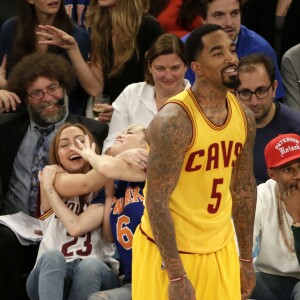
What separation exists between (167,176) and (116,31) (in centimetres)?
266

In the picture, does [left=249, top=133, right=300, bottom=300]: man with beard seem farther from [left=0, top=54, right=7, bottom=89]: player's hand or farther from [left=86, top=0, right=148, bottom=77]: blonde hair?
[left=0, top=54, right=7, bottom=89]: player's hand

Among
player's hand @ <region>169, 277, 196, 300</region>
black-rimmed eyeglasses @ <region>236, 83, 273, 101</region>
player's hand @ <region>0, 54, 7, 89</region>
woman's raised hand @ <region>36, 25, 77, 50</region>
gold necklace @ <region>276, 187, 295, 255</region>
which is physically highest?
woman's raised hand @ <region>36, 25, 77, 50</region>

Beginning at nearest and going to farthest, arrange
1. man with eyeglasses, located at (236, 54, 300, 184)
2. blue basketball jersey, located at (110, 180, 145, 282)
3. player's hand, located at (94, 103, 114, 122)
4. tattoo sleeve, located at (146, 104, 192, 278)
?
tattoo sleeve, located at (146, 104, 192, 278)
blue basketball jersey, located at (110, 180, 145, 282)
man with eyeglasses, located at (236, 54, 300, 184)
player's hand, located at (94, 103, 114, 122)

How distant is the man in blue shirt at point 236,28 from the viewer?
618cm

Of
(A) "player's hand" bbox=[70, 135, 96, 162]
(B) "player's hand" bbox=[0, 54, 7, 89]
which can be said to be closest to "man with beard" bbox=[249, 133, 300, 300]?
(A) "player's hand" bbox=[70, 135, 96, 162]

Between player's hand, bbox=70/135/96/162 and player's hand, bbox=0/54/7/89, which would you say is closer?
player's hand, bbox=70/135/96/162

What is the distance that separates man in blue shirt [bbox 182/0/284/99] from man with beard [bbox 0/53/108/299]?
0.88 m

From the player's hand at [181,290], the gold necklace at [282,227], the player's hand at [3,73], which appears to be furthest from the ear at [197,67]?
the player's hand at [3,73]

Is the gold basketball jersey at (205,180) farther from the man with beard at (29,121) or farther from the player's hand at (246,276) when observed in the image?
the man with beard at (29,121)

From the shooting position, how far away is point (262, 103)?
5.63 meters

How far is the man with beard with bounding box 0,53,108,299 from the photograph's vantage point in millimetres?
5746

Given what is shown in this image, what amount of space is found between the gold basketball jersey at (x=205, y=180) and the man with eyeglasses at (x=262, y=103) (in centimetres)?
161

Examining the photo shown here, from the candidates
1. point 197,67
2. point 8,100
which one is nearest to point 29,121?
point 8,100

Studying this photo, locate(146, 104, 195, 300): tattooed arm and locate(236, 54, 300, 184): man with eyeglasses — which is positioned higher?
locate(236, 54, 300, 184): man with eyeglasses
